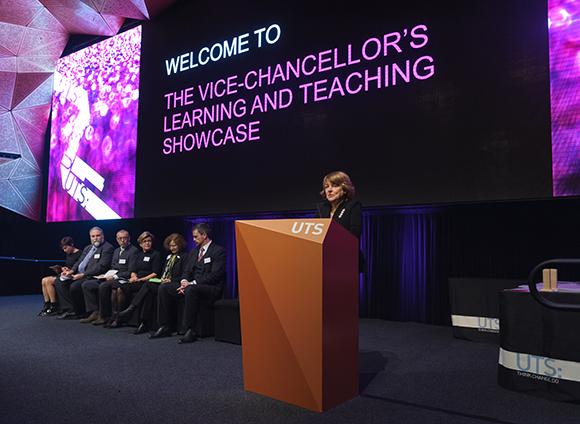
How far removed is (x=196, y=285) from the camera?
441cm

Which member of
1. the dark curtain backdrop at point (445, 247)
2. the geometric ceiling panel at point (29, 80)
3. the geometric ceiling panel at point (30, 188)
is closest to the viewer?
the dark curtain backdrop at point (445, 247)

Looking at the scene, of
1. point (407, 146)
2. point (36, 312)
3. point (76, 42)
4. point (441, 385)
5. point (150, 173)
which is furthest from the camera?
point (76, 42)

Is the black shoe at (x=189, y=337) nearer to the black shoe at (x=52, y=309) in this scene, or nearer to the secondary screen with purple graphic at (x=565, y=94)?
the black shoe at (x=52, y=309)

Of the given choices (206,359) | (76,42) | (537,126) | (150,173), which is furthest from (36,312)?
(537,126)

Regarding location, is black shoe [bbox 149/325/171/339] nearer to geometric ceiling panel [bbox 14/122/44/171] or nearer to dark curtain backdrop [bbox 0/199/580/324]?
dark curtain backdrop [bbox 0/199/580/324]

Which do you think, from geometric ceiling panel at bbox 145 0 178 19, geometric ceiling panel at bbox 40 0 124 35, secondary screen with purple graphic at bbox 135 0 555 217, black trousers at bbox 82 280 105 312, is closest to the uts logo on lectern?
secondary screen with purple graphic at bbox 135 0 555 217

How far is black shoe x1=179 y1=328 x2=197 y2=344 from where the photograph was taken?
4163 millimetres

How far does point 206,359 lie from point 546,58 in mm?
3642

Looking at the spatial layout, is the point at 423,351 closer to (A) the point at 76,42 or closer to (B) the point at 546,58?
(B) the point at 546,58

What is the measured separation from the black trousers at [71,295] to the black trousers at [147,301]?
3.82ft

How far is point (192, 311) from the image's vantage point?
4316 mm

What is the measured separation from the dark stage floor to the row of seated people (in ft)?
1.16

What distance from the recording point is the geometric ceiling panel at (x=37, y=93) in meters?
8.38

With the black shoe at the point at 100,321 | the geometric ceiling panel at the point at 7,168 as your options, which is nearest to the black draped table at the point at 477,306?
the black shoe at the point at 100,321
